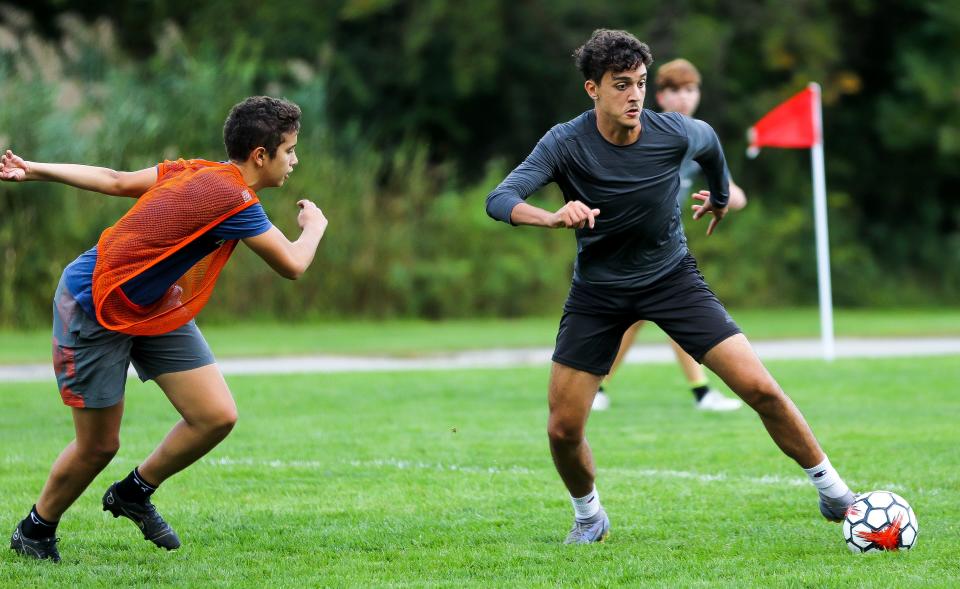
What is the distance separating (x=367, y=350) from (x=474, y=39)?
38.0 ft

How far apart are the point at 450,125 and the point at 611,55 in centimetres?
2378

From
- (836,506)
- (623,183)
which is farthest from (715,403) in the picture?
(623,183)

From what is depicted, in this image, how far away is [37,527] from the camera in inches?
223

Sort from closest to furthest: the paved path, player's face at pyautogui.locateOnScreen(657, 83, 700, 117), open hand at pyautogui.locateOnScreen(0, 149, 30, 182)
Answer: open hand at pyautogui.locateOnScreen(0, 149, 30, 182) → player's face at pyautogui.locateOnScreen(657, 83, 700, 117) → the paved path

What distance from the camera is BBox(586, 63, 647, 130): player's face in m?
5.57

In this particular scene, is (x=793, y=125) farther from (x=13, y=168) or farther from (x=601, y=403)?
(x=13, y=168)

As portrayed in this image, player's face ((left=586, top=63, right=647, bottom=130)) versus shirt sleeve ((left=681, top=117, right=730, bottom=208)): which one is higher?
player's face ((left=586, top=63, right=647, bottom=130))

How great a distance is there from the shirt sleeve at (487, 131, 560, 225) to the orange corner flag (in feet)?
29.0

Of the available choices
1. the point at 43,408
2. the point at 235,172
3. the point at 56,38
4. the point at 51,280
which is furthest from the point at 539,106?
the point at 235,172

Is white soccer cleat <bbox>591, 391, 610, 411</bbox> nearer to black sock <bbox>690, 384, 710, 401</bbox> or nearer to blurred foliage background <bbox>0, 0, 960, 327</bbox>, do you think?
black sock <bbox>690, 384, 710, 401</bbox>

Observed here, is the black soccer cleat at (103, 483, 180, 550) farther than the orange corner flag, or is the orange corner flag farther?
the orange corner flag

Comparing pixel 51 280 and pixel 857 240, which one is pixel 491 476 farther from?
pixel 857 240

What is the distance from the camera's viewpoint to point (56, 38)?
90.1 feet

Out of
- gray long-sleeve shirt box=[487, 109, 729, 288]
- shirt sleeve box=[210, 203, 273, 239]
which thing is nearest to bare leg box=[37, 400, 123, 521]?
shirt sleeve box=[210, 203, 273, 239]
